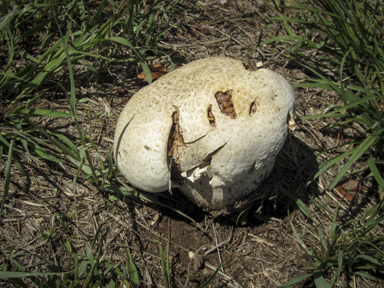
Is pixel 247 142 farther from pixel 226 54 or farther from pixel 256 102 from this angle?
pixel 226 54

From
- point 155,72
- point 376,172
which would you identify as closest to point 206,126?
point 155,72

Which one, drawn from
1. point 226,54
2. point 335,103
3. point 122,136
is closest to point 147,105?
point 122,136

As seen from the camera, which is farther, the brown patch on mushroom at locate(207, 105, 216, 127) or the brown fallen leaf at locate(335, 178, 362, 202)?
the brown fallen leaf at locate(335, 178, 362, 202)

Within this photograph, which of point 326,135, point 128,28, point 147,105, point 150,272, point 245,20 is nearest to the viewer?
point 147,105

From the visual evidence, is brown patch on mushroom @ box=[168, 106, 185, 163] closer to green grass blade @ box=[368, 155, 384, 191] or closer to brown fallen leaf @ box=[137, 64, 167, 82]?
brown fallen leaf @ box=[137, 64, 167, 82]

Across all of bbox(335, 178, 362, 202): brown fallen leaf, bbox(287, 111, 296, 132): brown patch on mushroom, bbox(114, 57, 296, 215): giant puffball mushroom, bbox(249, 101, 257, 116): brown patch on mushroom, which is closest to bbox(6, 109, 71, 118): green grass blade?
bbox(114, 57, 296, 215): giant puffball mushroom

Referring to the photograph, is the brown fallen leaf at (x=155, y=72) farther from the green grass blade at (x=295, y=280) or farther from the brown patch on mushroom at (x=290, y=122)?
the green grass blade at (x=295, y=280)
